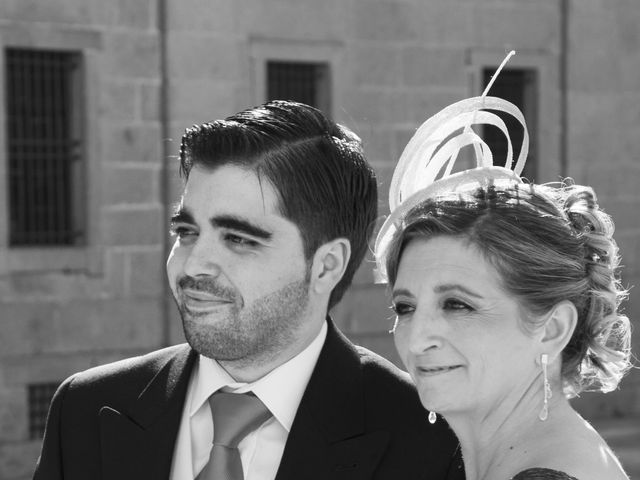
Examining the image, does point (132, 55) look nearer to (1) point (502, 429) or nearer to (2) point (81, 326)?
(2) point (81, 326)

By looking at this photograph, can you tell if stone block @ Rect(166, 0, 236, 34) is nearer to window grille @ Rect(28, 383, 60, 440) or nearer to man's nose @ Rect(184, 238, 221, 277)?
window grille @ Rect(28, 383, 60, 440)

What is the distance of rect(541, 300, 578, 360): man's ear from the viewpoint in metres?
2.68

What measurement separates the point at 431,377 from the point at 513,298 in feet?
0.75

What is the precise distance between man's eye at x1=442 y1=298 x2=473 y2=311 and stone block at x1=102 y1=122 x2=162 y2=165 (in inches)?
282

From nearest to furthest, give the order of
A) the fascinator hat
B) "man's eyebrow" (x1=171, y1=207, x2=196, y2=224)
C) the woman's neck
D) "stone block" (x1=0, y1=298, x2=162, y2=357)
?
the woman's neck, the fascinator hat, "man's eyebrow" (x1=171, y1=207, x2=196, y2=224), "stone block" (x1=0, y1=298, x2=162, y2=357)

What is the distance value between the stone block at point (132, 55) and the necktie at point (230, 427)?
22.3 ft

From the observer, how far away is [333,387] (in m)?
3.12

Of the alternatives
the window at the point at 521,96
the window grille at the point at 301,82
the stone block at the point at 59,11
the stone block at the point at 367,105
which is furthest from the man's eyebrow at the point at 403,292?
the window at the point at 521,96

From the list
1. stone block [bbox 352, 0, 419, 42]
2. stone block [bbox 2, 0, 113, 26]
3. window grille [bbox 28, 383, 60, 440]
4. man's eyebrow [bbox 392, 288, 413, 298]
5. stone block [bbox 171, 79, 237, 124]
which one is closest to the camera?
man's eyebrow [bbox 392, 288, 413, 298]

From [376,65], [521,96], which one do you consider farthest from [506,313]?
[521,96]

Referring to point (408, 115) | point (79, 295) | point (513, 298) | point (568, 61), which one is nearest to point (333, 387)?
point (513, 298)

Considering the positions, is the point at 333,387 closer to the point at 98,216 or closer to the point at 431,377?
the point at 431,377

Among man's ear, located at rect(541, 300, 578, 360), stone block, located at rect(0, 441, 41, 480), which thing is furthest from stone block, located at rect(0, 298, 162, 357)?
man's ear, located at rect(541, 300, 578, 360)

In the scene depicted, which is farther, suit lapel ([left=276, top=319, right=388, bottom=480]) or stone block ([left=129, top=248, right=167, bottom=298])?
stone block ([left=129, top=248, right=167, bottom=298])
